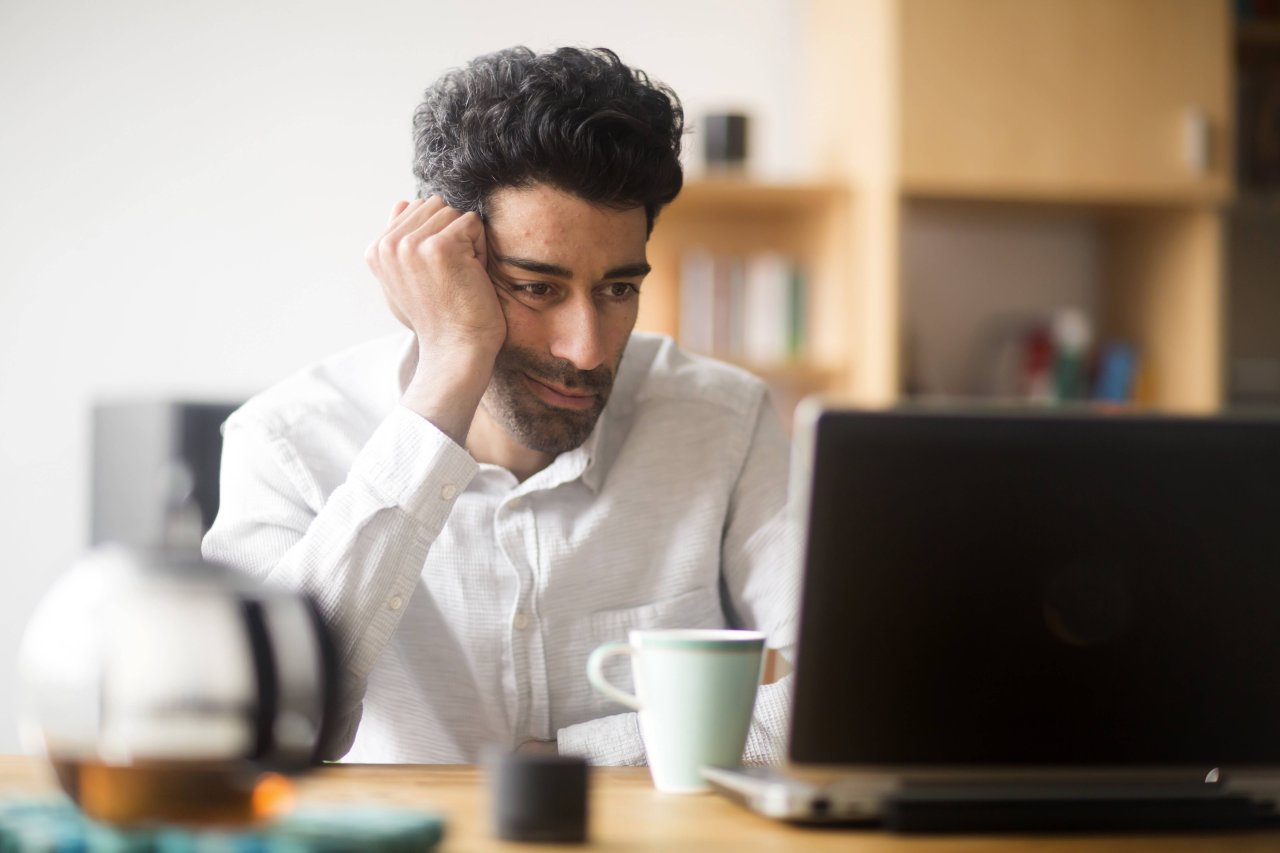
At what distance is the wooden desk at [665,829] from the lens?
2.58ft

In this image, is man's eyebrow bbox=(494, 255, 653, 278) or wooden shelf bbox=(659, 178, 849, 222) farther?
wooden shelf bbox=(659, 178, 849, 222)

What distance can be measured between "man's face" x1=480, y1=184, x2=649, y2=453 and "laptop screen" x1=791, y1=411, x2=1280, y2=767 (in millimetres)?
744

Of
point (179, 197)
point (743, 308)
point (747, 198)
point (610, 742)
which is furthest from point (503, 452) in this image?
point (179, 197)

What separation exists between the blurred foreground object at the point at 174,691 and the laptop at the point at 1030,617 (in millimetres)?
297

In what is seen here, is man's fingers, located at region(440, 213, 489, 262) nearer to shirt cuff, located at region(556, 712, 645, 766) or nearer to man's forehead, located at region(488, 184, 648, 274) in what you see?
man's forehead, located at region(488, 184, 648, 274)

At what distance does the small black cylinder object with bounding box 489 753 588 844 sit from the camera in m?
0.78

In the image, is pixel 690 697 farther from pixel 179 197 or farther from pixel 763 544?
pixel 179 197

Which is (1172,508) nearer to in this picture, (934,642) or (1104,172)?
(934,642)

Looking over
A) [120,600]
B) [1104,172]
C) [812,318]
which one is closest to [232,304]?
[812,318]

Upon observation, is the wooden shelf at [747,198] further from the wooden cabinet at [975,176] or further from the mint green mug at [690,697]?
the mint green mug at [690,697]

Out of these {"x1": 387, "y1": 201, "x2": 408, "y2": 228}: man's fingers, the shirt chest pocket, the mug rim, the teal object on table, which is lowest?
the shirt chest pocket

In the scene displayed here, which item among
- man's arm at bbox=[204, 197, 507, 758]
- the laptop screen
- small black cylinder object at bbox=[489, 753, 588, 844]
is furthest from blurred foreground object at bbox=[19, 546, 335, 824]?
man's arm at bbox=[204, 197, 507, 758]

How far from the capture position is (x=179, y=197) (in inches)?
125

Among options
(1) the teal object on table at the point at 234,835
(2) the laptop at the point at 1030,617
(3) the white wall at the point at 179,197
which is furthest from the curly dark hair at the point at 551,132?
(3) the white wall at the point at 179,197
